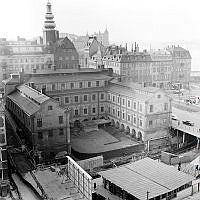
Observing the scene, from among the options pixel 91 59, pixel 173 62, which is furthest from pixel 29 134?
pixel 173 62

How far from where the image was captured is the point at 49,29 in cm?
9731

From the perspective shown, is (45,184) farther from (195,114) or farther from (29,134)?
(195,114)

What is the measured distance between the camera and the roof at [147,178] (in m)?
36.4

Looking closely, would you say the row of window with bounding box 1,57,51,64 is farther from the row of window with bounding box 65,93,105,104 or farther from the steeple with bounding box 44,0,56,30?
the row of window with bounding box 65,93,105,104

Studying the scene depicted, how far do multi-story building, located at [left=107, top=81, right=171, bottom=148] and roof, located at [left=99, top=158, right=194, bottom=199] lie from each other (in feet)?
52.4

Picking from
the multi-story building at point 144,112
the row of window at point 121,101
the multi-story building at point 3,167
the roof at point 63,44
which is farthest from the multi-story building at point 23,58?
the multi-story building at point 3,167

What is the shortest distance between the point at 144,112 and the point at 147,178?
812 inches

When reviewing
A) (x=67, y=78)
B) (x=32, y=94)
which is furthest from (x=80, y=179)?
(x=67, y=78)

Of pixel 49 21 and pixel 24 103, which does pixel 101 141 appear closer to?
pixel 24 103

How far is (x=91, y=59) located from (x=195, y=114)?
4918 centimetres

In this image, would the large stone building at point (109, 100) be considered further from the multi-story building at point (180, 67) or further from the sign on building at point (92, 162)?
the multi-story building at point (180, 67)

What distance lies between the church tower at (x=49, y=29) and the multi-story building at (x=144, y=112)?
1626 inches

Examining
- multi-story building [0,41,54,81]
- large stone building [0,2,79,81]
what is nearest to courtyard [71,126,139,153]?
multi-story building [0,41,54,81]

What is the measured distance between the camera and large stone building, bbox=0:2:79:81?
92.0 meters
